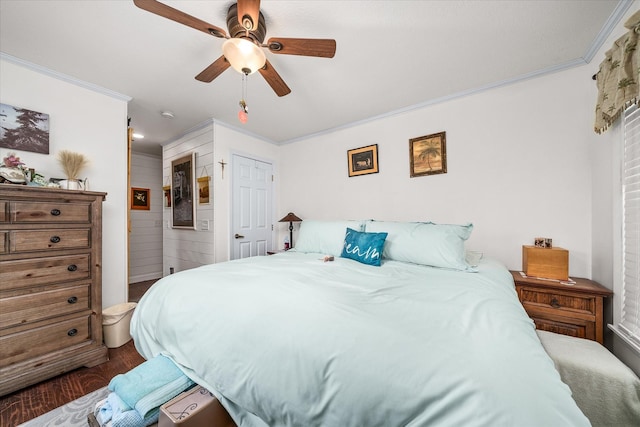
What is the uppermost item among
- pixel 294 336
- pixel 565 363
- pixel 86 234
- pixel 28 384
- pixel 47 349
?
pixel 86 234

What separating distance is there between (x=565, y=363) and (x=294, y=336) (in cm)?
158

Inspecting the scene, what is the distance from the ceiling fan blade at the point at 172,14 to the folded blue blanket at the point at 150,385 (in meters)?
1.85

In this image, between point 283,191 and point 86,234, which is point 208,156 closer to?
point 283,191

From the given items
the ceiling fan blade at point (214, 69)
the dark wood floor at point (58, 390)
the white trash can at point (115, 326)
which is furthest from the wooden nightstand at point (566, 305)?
the white trash can at point (115, 326)

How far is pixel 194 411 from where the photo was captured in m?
0.98

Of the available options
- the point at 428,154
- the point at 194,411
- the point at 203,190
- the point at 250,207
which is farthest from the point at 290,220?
the point at 194,411

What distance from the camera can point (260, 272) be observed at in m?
1.61

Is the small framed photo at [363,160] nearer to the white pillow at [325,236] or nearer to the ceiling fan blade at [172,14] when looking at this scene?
the white pillow at [325,236]

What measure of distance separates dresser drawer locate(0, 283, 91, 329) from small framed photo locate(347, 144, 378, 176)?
3.03 meters

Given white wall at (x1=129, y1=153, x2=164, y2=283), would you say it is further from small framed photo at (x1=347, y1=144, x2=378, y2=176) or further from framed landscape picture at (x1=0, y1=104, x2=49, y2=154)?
small framed photo at (x1=347, y1=144, x2=378, y2=176)

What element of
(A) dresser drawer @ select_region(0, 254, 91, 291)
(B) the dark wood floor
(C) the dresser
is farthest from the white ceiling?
(B) the dark wood floor

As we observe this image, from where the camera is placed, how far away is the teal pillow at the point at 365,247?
2.00 meters

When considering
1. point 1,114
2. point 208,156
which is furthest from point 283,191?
point 1,114

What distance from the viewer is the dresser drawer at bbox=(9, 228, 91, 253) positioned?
5.34 feet
